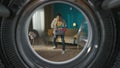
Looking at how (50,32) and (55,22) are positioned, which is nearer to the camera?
(55,22)

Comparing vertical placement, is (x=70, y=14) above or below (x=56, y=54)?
above

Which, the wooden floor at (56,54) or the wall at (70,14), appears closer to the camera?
the wooden floor at (56,54)

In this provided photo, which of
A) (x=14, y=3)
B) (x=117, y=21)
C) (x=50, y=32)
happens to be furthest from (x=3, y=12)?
(x=50, y=32)

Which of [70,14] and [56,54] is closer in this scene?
[56,54]

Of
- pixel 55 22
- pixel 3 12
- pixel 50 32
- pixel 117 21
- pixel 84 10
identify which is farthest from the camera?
pixel 50 32

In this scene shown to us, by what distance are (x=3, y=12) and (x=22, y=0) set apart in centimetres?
18

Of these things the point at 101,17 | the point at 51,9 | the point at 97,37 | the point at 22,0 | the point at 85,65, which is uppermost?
the point at 51,9

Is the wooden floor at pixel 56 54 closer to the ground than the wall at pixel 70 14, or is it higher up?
closer to the ground

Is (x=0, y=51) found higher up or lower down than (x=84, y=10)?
lower down

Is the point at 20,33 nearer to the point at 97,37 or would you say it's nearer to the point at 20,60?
the point at 20,60

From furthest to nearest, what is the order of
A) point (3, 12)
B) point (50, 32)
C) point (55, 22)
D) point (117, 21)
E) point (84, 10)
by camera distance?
point (50, 32) < point (55, 22) < point (84, 10) < point (117, 21) < point (3, 12)

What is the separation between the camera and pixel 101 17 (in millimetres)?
1219

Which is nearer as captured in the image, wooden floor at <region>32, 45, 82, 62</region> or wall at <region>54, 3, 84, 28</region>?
wooden floor at <region>32, 45, 82, 62</region>

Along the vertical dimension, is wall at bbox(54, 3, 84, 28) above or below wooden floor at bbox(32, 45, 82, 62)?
above
